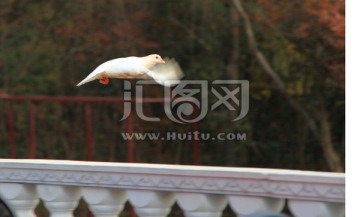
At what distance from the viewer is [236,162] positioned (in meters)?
8.24

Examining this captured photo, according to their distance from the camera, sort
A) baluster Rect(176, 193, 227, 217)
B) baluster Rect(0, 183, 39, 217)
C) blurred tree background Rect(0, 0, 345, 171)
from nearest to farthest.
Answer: baluster Rect(176, 193, 227, 217) → baluster Rect(0, 183, 39, 217) → blurred tree background Rect(0, 0, 345, 171)

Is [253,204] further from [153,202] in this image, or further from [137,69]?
[137,69]

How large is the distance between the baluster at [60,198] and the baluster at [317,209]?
3.44 ft

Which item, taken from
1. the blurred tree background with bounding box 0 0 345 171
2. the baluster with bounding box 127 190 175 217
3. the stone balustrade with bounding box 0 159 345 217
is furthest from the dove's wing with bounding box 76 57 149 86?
the blurred tree background with bounding box 0 0 345 171

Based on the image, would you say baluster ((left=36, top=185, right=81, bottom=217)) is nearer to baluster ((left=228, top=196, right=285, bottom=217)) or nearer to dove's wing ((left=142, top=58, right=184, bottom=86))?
dove's wing ((left=142, top=58, right=184, bottom=86))

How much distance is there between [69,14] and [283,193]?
5590mm

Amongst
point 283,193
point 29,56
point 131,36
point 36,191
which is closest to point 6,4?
point 29,56

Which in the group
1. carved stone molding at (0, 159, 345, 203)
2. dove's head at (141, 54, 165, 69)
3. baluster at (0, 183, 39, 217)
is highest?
dove's head at (141, 54, 165, 69)

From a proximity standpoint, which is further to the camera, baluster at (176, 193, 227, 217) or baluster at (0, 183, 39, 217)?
baluster at (0, 183, 39, 217)

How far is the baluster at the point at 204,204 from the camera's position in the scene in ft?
11.2

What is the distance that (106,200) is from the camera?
3.72 meters

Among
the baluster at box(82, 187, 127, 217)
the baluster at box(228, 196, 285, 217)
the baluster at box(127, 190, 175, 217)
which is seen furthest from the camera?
the baluster at box(82, 187, 127, 217)

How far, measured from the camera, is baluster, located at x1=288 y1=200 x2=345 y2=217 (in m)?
3.09
